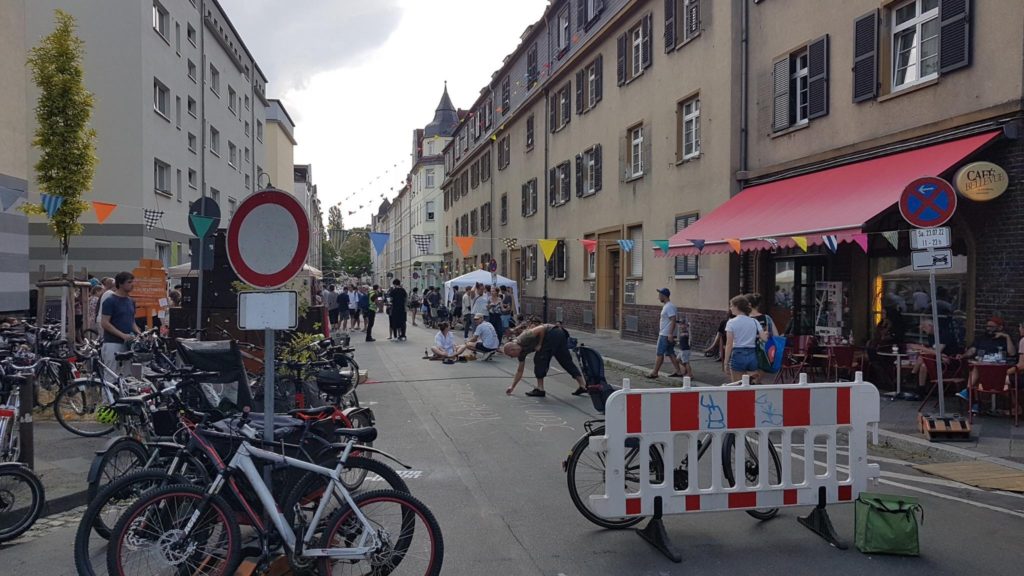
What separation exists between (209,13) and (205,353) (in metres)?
33.6

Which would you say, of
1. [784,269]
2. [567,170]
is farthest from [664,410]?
[567,170]

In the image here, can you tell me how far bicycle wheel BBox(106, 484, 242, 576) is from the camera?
153 inches

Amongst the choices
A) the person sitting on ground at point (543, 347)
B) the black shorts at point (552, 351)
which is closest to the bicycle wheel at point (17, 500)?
the person sitting on ground at point (543, 347)

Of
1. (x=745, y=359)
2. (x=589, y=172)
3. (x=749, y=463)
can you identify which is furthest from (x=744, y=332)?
(x=589, y=172)

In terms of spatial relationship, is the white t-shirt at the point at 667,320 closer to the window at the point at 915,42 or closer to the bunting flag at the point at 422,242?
the window at the point at 915,42

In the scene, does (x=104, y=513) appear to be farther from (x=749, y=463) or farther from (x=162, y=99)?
(x=162, y=99)

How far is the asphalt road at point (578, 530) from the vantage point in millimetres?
4754

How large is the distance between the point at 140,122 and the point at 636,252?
1646cm

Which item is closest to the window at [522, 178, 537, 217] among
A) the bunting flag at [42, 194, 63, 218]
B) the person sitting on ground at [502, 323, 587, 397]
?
the person sitting on ground at [502, 323, 587, 397]

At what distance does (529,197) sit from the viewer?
3334 cm

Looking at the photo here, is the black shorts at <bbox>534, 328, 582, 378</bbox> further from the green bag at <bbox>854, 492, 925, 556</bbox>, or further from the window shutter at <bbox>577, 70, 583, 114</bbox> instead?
the window shutter at <bbox>577, 70, 583, 114</bbox>

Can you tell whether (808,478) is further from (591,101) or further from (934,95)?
(591,101)

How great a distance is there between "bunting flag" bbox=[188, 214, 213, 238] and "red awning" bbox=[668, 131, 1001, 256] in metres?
8.48

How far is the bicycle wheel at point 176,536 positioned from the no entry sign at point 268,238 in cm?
149
